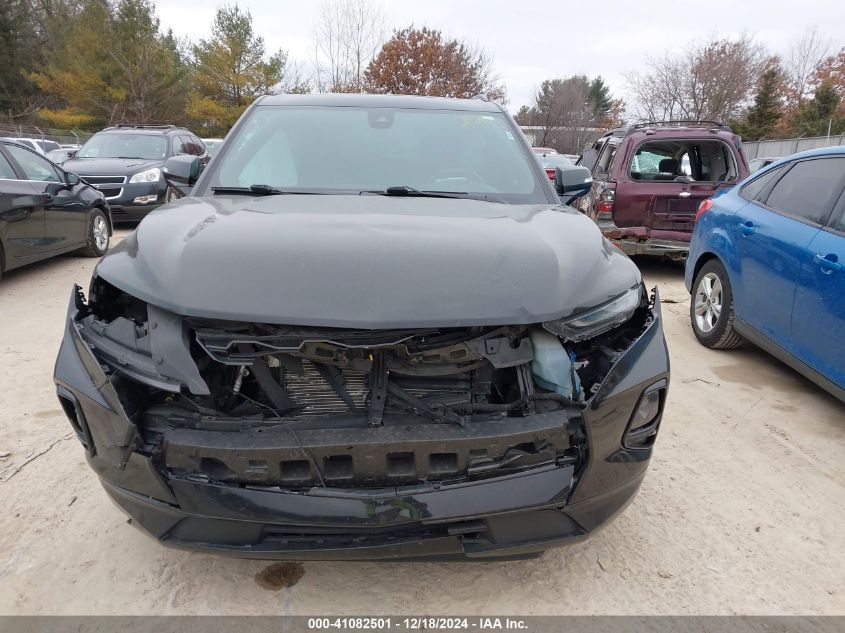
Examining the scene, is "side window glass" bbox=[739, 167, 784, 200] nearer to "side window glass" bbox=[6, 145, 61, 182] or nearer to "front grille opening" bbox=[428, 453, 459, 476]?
"front grille opening" bbox=[428, 453, 459, 476]

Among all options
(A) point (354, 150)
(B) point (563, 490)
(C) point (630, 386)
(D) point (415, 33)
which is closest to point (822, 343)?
(C) point (630, 386)

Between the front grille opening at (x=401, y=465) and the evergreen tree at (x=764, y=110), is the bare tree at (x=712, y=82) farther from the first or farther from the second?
the front grille opening at (x=401, y=465)

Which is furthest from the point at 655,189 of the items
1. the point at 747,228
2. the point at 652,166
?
the point at 747,228

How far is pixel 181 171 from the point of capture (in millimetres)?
3084

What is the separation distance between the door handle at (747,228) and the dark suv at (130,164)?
717cm

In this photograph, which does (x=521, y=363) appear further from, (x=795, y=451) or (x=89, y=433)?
(x=795, y=451)

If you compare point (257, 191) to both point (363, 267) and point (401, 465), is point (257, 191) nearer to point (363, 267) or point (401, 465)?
point (363, 267)

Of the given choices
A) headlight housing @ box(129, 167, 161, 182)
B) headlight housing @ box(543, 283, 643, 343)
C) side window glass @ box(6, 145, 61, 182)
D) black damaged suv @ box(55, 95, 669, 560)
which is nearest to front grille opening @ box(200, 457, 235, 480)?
black damaged suv @ box(55, 95, 669, 560)

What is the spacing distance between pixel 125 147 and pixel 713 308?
10338mm

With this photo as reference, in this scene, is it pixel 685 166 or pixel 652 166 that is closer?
pixel 652 166

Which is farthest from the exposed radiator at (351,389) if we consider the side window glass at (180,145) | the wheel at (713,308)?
the side window glass at (180,145)

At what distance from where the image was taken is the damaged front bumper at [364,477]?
5.39 ft

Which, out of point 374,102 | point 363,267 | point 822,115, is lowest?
point 363,267

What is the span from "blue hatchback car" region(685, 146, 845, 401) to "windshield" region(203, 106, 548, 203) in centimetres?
191
